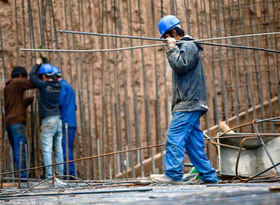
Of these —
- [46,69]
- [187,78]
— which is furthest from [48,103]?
[187,78]

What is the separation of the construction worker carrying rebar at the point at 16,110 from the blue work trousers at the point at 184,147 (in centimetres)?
345

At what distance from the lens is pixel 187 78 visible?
5.69 m

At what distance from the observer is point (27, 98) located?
874 centimetres

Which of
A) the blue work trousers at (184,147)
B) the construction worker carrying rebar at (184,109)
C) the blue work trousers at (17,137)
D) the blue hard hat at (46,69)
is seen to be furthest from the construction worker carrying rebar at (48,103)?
the blue work trousers at (184,147)

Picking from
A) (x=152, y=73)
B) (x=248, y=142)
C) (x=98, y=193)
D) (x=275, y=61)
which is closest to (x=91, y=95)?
(x=152, y=73)

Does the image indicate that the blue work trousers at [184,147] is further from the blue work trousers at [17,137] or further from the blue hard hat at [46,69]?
the blue work trousers at [17,137]

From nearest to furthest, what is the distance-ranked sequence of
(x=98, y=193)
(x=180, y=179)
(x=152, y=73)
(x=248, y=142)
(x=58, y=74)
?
(x=98, y=193) < (x=180, y=179) < (x=248, y=142) < (x=58, y=74) < (x=152, y=73)

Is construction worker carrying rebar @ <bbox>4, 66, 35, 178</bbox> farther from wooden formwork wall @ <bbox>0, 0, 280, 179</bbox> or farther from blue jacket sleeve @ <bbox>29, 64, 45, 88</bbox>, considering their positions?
wooden formwork wall @ <bbox>0, 0, 280, 179</bbox>

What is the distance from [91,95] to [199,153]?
13.8 ft

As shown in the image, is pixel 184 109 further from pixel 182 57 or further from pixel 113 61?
pixel 113 61

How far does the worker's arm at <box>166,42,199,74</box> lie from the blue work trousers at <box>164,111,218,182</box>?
1.48ft

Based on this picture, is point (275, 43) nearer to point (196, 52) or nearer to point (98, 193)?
point (196, 52)

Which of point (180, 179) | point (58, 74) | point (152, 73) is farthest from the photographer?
point (152, 73)

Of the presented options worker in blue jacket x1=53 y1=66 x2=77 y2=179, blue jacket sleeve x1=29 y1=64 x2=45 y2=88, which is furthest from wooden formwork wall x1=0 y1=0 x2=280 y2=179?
blue jacket sleeve x1=29 y1=64 x2=45 y2=88
